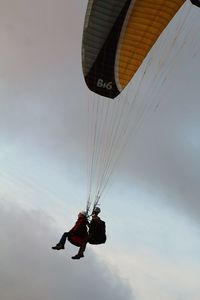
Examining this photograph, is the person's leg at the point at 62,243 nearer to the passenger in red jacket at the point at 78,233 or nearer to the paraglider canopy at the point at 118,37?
the passenger in red jacket at the point at 78,233

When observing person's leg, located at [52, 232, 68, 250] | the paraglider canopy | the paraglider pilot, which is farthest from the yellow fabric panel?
person's leg, located at [52, 232, 68, 250]

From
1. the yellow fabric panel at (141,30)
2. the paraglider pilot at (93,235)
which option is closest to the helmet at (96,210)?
the paraglider pilot at (93,235)

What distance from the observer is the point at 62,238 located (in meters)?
21.1

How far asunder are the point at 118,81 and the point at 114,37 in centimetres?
160

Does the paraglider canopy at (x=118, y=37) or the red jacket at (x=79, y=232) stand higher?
the paraglider canopy at (x=118, y=37)

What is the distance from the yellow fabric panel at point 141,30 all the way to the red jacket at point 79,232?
5.15 meters

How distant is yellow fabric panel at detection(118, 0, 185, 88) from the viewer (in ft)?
70.0

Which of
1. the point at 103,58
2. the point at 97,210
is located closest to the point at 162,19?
the point at 103,58

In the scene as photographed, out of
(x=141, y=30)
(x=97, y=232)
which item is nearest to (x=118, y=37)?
(x=141, y=30)

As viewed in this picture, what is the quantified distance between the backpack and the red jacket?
24cm

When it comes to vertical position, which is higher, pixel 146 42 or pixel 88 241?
pixel 146 42

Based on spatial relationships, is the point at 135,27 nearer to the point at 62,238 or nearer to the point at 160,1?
the point at 160,1

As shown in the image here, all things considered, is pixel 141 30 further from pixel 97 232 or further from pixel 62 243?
pixel 62 243

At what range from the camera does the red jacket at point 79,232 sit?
21000 millimetres
